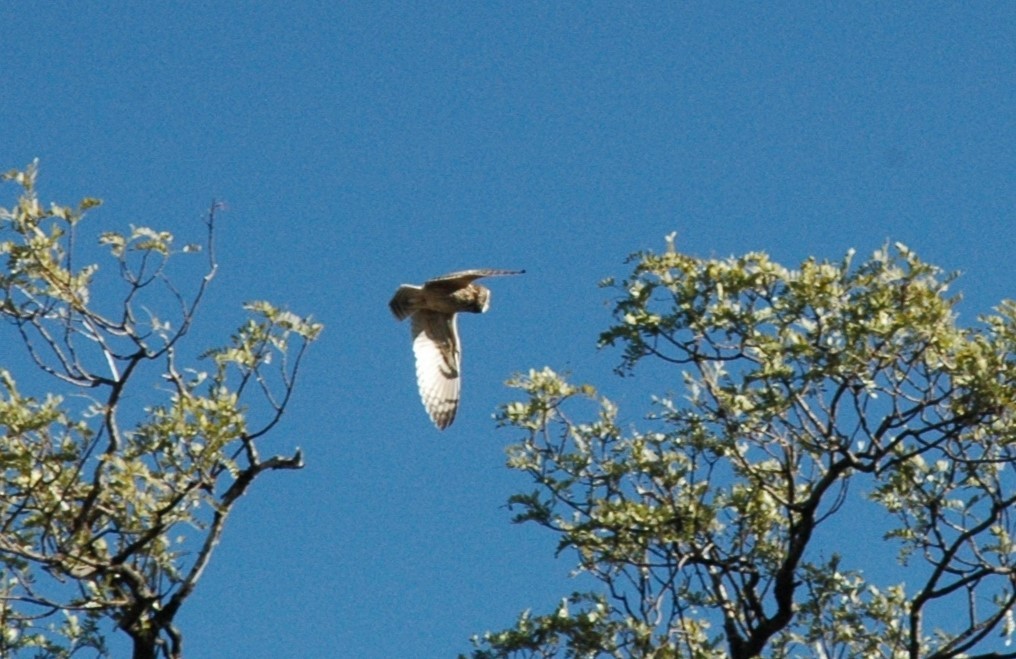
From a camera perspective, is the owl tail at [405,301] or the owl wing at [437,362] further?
the owl wing at [437,362]

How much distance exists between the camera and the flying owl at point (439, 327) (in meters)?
13.4

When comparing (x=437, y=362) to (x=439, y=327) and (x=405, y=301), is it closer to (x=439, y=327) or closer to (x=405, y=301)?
(x=439, y=327)

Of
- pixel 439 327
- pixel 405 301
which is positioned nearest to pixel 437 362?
pixel 439 327

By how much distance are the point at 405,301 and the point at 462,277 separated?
2.11 feet

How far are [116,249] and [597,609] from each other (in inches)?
150

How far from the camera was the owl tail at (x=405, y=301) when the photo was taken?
1345cm

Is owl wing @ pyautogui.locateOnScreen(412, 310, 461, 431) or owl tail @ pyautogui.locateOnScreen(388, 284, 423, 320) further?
owl wing @ pyautogui.locateOnScreen(412, 310, 461, 431)

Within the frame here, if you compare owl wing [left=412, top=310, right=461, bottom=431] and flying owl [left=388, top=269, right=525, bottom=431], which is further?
owl wing [left=412, top=310, right=461, bottom=431]

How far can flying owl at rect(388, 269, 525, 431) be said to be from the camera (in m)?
13.4

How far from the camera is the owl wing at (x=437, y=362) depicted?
44.9 ft

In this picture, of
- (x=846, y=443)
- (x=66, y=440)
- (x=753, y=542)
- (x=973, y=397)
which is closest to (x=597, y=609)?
(x=753, y=542)

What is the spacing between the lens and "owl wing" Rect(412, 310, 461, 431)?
1370cm

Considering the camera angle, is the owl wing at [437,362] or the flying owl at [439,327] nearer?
the flying owl at [439,327]

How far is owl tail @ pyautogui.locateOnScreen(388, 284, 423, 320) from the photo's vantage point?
1345cm
